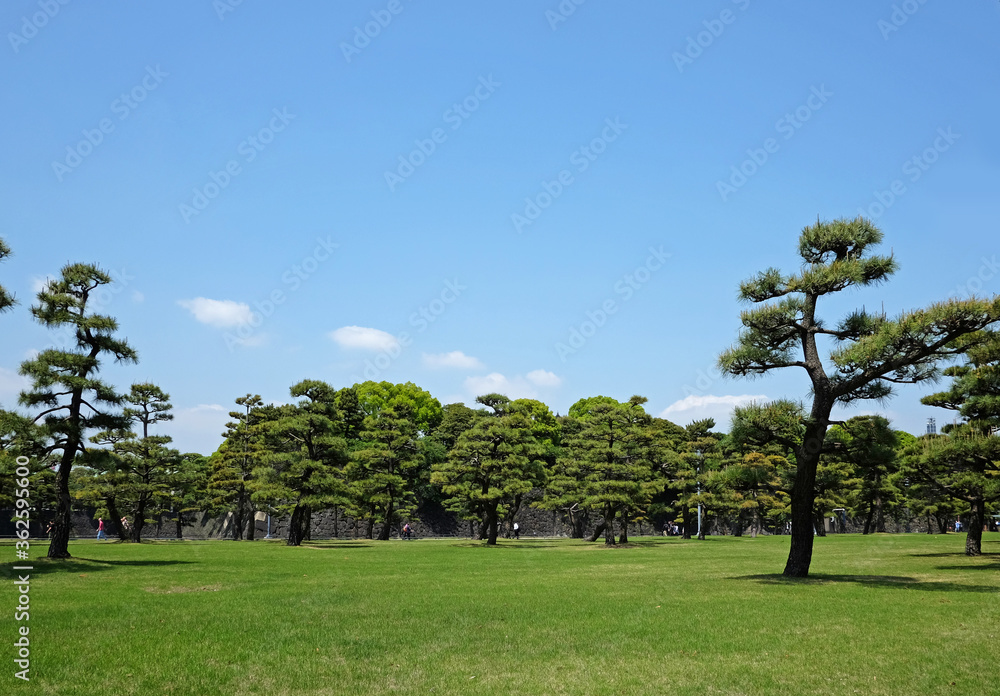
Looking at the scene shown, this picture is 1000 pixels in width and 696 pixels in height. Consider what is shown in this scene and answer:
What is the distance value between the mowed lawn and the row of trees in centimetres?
379

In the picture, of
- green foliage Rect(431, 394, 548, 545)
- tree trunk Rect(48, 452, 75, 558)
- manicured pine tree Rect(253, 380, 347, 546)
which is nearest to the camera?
tree trunk Rect(48, 452, 75, 558)

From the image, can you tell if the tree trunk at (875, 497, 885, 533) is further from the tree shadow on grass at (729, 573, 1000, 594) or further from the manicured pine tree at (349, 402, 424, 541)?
the tree shadow on grass at (729, 573, 1000, 594)

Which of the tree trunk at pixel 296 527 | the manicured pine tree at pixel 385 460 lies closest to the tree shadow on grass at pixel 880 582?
the tree trunk at pixel 296 527

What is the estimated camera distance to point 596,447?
38781 millimetres

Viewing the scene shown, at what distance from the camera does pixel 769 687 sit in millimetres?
7078

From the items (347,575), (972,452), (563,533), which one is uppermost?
(972,452)

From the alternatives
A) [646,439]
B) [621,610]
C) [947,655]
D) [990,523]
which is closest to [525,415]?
[646,439]

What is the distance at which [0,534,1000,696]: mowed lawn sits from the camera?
7.25m

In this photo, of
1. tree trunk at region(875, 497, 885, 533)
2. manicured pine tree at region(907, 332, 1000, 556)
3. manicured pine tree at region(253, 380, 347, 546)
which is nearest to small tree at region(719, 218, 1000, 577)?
manicured pine tree at region(907, 332, 1000, 556)

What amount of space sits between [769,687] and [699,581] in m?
9.69

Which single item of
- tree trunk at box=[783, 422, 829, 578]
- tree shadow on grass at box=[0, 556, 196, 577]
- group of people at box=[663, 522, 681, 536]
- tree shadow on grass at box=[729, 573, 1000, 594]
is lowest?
group of people at box=[663, 522, 681, 536]

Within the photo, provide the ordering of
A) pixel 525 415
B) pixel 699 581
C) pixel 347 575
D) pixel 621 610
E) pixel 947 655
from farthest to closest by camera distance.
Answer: pixel 525 415, pixel 347 575, pixel 699 581, pixel 621 610, pixel 947 655

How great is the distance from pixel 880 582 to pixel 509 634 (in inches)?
398

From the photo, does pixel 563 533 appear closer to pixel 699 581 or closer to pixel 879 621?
pixel 699 581
